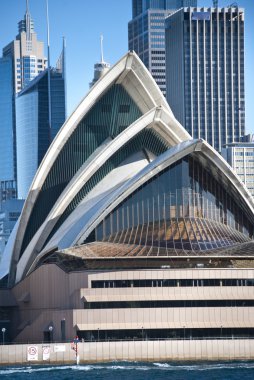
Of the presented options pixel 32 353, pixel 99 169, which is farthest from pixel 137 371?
pixel 99 169

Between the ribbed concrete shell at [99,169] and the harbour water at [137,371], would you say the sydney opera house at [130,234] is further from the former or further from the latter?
the harbour water at [137,371]

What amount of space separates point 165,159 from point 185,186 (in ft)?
11.0

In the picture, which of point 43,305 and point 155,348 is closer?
point 155,348

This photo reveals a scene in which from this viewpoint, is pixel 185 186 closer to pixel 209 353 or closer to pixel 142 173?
pixel 142 173

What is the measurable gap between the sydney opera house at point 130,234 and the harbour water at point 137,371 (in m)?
5.25

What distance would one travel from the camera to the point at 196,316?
276 feet

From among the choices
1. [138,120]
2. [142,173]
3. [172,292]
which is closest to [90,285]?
[172,292]

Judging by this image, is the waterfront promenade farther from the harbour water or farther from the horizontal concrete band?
the horizontal concrete band

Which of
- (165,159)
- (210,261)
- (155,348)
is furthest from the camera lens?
(165,159)

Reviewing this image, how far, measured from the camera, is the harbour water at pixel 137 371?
7294cm

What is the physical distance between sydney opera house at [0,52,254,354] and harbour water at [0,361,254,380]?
525cm

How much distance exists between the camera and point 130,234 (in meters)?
94.6

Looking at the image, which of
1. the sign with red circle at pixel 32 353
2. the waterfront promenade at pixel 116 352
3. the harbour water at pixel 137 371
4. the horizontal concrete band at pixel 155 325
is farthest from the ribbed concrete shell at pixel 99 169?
the harbour water at pixel 137 371

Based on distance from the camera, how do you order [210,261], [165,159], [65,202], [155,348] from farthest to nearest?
[65,202]
[165,159]
[210,261]
[155,348]
